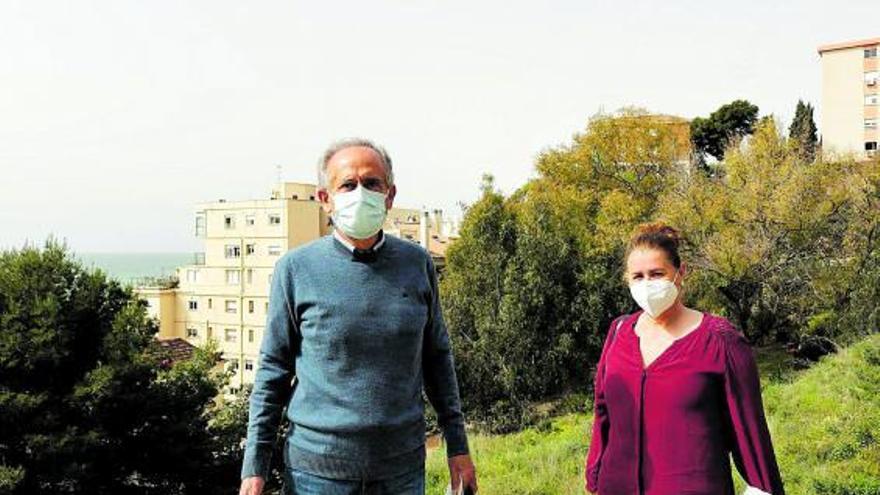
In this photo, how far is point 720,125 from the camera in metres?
36.7

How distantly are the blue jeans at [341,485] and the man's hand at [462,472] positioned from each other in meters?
0.23

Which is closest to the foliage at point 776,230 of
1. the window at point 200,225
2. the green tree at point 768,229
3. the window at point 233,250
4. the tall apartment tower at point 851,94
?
the green tree at point 768,229

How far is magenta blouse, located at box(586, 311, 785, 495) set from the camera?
2238mm

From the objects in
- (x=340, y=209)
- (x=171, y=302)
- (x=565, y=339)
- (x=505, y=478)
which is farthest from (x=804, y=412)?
(x=171, y=302)

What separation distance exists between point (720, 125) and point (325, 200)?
38040mm

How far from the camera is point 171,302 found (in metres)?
43.2

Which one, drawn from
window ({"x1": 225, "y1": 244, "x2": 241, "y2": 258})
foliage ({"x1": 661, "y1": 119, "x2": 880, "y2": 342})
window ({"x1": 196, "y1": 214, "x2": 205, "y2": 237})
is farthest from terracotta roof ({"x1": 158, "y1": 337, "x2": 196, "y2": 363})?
foliage ({"x1": 661, "y1": 119, "x2": 880, "y2": 342})

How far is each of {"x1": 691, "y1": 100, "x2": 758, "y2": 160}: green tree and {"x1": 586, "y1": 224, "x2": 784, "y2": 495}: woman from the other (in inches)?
1395

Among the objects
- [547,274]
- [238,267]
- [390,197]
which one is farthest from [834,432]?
[238,267]

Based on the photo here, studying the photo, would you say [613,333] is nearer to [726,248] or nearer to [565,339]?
[726,248]

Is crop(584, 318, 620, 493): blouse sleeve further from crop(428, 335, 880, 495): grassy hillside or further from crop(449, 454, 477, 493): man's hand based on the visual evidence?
crop(428, 335, 880, 495): grassy hillside

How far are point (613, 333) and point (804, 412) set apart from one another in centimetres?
602

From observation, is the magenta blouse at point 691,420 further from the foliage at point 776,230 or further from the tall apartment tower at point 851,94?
the tall apartment tower at point 851,94

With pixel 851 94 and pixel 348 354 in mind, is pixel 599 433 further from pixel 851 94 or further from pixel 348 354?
pixel 851 94
